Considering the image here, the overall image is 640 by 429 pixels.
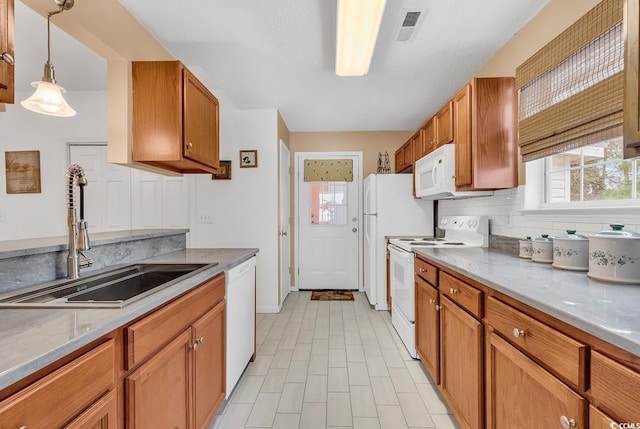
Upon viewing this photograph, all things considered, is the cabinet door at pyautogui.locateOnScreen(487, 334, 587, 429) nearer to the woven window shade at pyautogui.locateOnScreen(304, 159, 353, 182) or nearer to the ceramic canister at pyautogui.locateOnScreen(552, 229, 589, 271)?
the ceramic canister at pyautogui.locateOnScreen(552, 229, 589, 271)

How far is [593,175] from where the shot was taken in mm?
1637

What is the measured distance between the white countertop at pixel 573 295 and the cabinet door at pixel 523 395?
0.69 feet

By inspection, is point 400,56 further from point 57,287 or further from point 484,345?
point 57,287

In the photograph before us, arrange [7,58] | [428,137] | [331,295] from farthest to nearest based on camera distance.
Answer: [331,295] < [428,137] < [7,58]

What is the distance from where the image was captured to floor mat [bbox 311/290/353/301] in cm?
405

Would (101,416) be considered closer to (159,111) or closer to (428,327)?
(159,111)

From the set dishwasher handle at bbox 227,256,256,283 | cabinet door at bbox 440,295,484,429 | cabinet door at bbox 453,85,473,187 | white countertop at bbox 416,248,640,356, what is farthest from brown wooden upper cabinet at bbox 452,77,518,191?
dishwasher handle at bbox 227,256,256,283

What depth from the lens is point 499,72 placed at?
7.67ft

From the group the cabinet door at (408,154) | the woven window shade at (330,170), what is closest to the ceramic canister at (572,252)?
A: the cabinet door at (408,154)

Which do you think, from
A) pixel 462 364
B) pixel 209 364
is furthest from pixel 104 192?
pixel 462 364

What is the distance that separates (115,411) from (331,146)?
406 cm

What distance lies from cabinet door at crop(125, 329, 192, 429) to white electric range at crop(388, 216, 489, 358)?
175 cm

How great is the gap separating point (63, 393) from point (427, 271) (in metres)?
1.95

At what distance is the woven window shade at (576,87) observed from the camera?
1.23m
